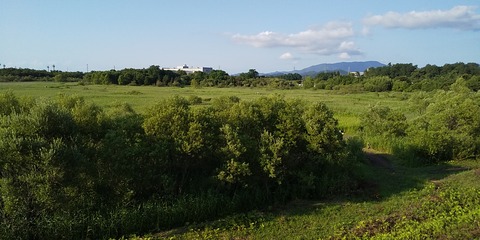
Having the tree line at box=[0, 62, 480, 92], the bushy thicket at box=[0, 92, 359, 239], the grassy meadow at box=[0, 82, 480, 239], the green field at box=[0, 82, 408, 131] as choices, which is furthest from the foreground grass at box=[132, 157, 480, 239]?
the tree line at box=[0, 62, 480, 92]

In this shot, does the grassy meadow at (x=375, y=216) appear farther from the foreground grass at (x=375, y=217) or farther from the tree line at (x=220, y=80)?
the tree line at (x=220, y=80)

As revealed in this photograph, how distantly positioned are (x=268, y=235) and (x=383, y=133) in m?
20.2

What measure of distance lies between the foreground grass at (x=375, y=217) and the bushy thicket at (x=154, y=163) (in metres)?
Answer: 0.98

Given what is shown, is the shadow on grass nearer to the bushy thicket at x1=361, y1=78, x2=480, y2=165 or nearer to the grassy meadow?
the grassy meadow

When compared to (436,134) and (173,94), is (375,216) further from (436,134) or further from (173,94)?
(173,94)

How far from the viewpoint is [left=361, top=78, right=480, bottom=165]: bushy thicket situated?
25578mm

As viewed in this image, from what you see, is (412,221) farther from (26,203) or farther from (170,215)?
(26,203)

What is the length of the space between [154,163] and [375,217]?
8.86m

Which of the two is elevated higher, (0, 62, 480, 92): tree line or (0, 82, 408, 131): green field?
(0, 62, 480, 92): tree line

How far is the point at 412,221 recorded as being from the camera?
46.0 ft

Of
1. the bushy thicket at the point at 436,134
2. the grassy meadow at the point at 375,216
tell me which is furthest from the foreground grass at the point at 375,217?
the bushy thicket at the point at 436,134

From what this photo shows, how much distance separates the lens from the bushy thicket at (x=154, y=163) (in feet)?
40.8

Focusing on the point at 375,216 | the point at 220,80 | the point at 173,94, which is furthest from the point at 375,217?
the point at 220,80

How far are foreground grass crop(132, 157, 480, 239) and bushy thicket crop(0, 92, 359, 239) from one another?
98cm
